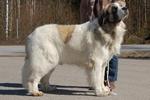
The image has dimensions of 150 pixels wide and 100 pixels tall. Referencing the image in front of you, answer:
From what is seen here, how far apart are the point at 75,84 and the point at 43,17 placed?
80.1 feet

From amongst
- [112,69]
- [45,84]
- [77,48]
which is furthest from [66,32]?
[112,69]

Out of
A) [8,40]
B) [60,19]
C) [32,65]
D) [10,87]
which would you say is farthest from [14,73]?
[60,19]

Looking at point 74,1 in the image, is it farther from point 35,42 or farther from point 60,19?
point 35,42

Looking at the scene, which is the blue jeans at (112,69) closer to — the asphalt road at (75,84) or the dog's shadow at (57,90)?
the asphalt road at (75,84)

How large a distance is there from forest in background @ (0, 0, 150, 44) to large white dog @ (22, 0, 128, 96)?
75.0 ft

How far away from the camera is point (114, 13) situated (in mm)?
9648

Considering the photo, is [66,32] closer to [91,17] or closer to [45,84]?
[91,17]

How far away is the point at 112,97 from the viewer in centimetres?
1011

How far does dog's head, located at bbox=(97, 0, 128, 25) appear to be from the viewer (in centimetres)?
957

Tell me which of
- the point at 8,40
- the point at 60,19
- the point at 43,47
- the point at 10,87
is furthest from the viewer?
the point at 60,19

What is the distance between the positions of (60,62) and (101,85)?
90cm

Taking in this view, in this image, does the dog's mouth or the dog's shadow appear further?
the dog's shadow

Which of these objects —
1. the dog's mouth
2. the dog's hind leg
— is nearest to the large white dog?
the dog's mouth

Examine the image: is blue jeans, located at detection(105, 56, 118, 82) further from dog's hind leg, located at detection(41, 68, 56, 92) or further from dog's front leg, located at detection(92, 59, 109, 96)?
dog's hind leg, located at detection(41, 68, 56, 92)
